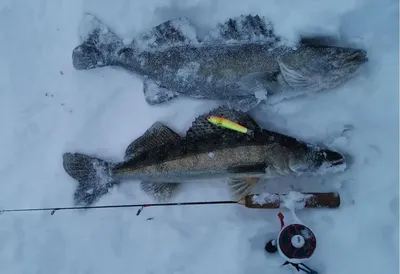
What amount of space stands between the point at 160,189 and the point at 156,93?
0.59 meters

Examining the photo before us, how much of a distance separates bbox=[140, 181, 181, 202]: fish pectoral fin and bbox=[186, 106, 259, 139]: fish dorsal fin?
36 centimetres

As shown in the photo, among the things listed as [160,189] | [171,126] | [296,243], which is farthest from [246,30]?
[296,243]

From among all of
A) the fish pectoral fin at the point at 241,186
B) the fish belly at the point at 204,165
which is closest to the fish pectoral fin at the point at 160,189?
the fish belly at the point at 204,165

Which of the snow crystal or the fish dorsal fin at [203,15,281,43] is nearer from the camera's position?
the snow crystal

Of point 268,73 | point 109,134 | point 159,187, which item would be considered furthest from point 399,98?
point 109,134

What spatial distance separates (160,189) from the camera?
2.67 m

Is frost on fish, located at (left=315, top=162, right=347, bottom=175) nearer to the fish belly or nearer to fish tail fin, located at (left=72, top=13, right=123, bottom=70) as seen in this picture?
the fish belly

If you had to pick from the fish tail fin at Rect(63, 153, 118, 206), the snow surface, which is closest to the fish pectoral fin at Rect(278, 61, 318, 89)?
the snow surface

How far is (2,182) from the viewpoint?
2984mm

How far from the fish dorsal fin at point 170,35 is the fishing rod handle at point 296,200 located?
99 centimetres

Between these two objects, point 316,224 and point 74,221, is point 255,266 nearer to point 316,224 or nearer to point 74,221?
point 316,224

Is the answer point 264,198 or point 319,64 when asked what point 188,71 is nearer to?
point 319,64

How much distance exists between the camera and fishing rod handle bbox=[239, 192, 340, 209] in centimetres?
241

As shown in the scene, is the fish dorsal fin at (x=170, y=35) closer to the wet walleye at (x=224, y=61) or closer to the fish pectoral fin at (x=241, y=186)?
the wet walleye at (x=224, y=61)
